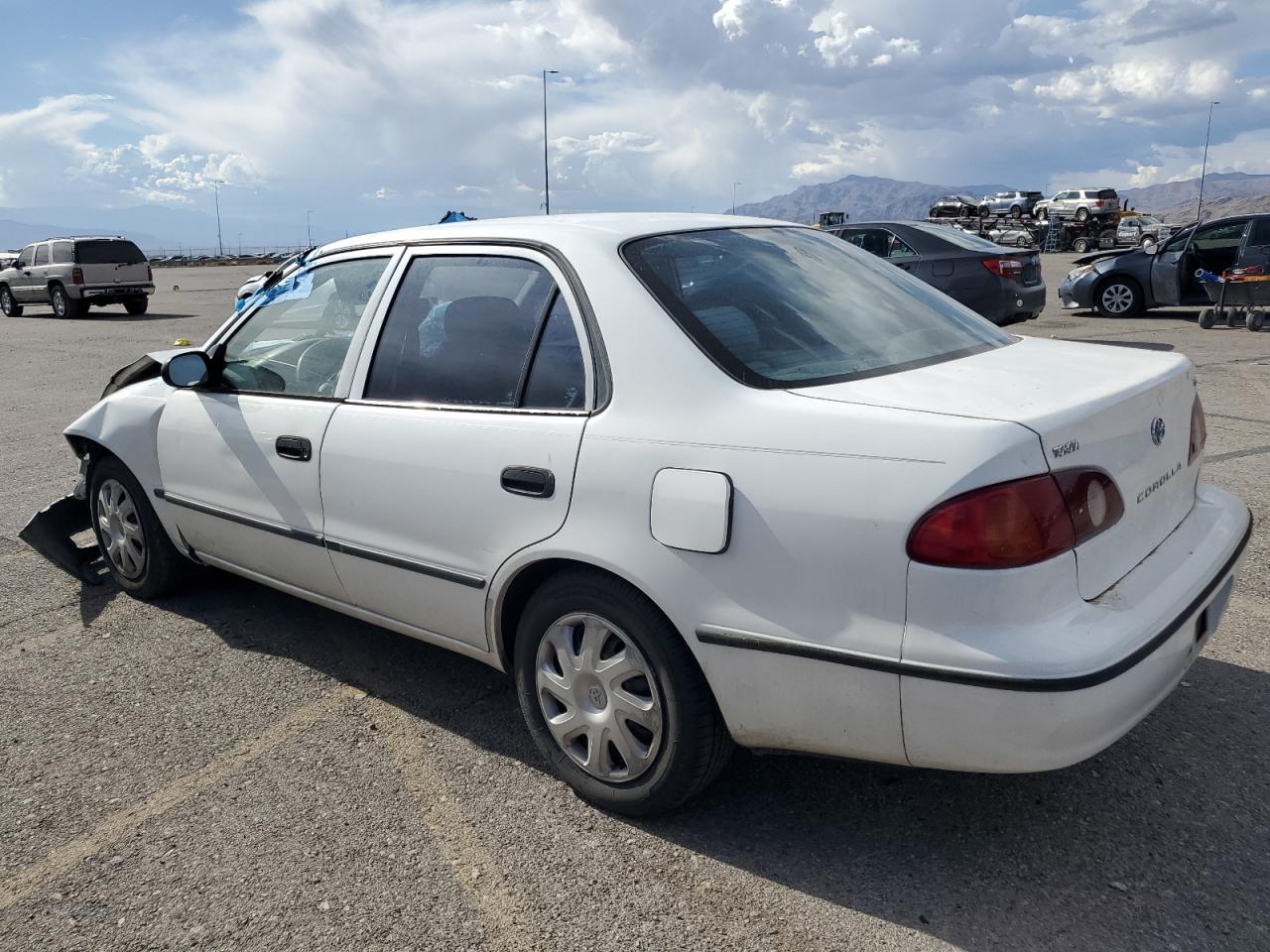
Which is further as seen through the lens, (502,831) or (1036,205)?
(1036,205)

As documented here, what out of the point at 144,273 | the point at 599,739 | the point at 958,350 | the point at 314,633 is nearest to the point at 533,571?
the point at 599,739

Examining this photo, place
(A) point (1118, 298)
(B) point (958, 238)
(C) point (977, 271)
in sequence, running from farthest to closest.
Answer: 1. (A) point (1118, 298)
2. (B) point (958, 238)
3. (C) point (977, 271)

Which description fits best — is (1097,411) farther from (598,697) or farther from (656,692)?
(598,697)

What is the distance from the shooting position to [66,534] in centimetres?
501

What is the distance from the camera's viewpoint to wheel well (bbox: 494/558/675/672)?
9.31 feet

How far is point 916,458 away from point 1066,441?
0.35 metres

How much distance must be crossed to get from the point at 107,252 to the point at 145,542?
22.4 metres

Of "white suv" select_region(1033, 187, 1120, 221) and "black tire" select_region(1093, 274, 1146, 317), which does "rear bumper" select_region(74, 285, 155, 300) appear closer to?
"black tire" select_region(1093, 274, 1146, 317)

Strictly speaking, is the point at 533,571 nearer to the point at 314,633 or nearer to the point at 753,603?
the point at 753,603

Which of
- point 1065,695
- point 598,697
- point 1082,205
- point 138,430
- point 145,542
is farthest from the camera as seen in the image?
point 1082,205

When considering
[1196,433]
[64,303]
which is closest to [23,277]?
[64,303]

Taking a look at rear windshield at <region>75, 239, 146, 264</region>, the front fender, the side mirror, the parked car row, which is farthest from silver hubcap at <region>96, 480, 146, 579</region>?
the parked car row

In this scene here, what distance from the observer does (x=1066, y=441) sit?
232 cm

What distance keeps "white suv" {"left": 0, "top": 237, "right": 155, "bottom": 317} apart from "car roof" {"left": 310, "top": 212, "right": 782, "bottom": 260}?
2244cm
